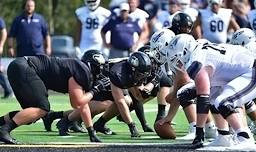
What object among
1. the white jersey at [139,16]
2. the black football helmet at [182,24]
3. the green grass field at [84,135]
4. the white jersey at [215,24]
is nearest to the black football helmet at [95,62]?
the green grass field at [84,135]

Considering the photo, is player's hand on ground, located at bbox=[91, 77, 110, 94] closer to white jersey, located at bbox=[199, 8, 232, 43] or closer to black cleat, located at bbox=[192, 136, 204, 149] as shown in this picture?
black cleat, located at bbox=[192, 136, 204, 149]

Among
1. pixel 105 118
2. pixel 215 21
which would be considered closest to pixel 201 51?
pixel 105 118

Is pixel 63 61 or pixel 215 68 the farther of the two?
pixel 63 61

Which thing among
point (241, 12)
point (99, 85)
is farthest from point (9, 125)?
point (241, 12)

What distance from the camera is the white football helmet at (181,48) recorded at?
28.8 ft

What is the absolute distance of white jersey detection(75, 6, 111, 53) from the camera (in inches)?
592

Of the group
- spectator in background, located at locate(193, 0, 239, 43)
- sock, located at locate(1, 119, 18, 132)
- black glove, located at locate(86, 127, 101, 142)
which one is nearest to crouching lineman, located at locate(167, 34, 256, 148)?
black glove, located at locate(86, 127, 101, 142)

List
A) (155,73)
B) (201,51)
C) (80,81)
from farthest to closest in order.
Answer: (155,73) < (80,81) < (201,51)

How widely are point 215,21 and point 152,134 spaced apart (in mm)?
4697

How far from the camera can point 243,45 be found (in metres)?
9.62

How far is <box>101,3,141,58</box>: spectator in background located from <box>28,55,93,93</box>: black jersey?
604 cm

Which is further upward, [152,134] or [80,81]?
[80,81]

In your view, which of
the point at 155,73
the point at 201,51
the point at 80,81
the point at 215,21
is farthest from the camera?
the point at 215,21

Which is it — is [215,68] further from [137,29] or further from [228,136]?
[137,29]
